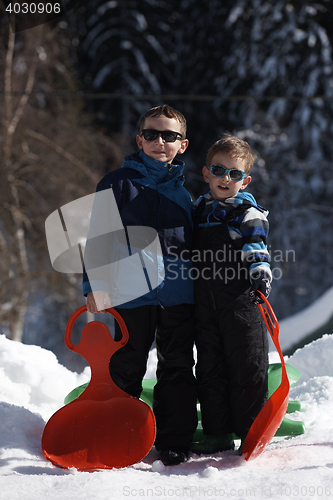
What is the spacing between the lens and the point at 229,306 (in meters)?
1.55

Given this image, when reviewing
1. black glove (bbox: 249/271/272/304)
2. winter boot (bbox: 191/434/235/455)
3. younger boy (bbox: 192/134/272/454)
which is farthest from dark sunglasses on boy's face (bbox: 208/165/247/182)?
winter boot (bbox: 191/434/235/455)

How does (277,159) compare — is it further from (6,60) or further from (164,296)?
(164,296)

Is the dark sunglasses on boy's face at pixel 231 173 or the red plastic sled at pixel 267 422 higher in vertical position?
the dark sunglasses on boy's face at pixel 231 173

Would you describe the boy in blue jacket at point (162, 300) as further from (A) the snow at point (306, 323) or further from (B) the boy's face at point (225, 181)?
(A) the snow at point (306, 323)

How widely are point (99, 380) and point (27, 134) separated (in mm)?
6654

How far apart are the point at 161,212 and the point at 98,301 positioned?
410mm

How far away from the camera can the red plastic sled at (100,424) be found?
139 cm

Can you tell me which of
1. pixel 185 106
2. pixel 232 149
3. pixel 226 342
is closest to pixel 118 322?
pixel 226 342

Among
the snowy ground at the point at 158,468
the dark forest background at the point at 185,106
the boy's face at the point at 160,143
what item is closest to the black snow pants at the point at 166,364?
the snowy ground at the point at 158,468

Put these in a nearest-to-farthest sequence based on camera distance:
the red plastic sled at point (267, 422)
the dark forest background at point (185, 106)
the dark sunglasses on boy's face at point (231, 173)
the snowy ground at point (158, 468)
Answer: the snowy ground at point (158, 468), the red plastic sled at point (267, 422), the dark sunglasses on boy's face at point (231, 173), the dark forest background at point (185, 106)

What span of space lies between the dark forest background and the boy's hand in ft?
19.7

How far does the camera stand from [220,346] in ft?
5.23

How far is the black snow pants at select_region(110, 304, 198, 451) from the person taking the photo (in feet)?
5.08

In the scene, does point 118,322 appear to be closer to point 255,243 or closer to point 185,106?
point 255,243
